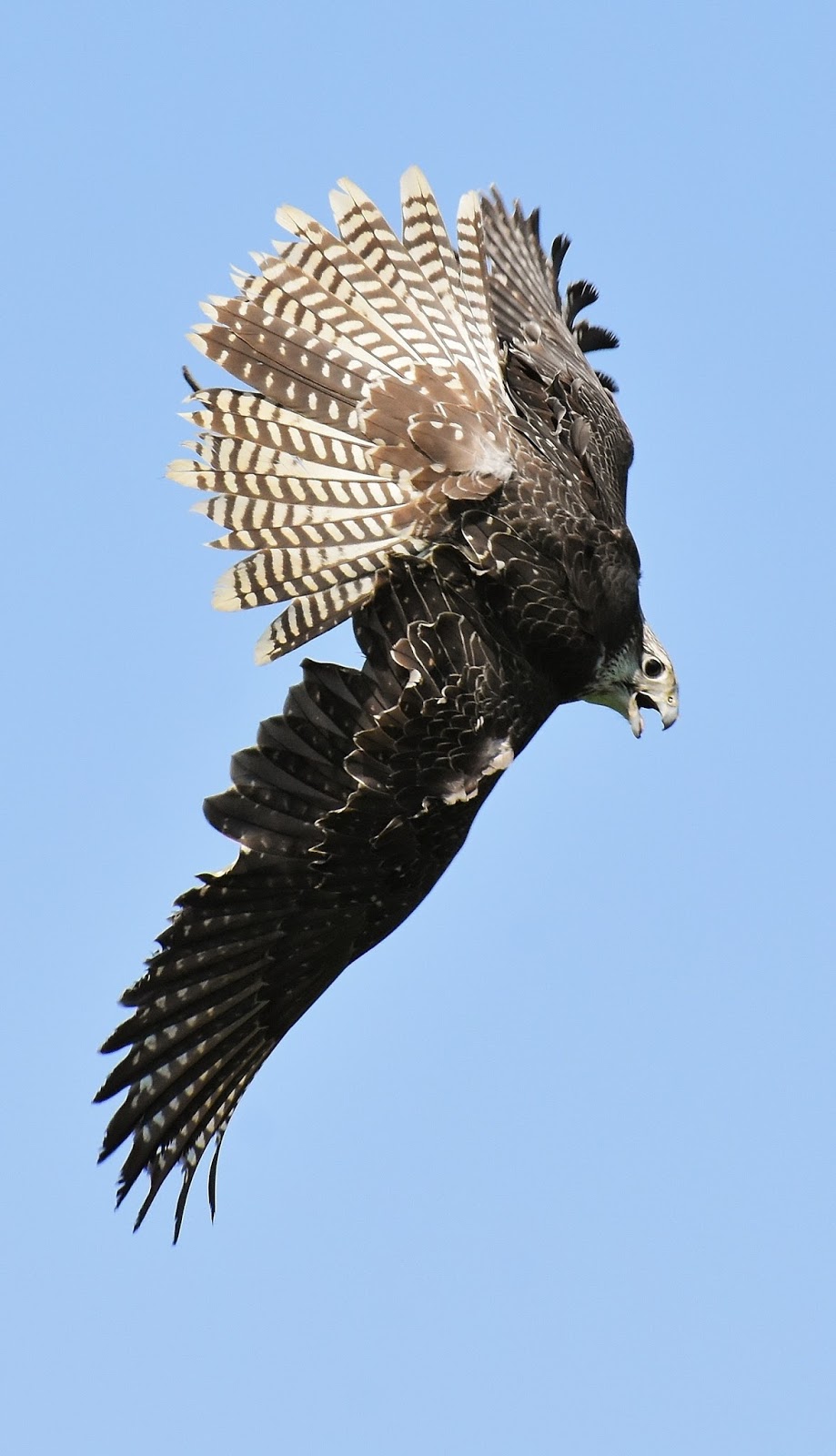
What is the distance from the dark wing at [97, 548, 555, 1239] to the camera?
1176 centimetres

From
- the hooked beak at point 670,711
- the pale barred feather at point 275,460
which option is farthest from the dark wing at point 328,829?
the hooked beak at point 670,711

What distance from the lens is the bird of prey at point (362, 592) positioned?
39.1 ft

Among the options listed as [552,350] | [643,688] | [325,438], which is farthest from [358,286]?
[643,688]

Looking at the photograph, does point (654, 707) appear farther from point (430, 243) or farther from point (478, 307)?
point (430, 243)

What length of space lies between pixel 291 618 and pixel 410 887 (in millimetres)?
1387

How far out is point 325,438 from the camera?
12281 millimetres

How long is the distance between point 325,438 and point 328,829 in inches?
74.7

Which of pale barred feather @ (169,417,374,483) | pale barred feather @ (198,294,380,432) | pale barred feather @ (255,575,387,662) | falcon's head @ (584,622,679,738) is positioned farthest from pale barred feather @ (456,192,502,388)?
falcon's head @ (584,622,679,738)

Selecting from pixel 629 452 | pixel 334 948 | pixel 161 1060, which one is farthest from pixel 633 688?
pixel 161 1060

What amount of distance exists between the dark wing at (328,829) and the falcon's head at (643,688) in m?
0.73

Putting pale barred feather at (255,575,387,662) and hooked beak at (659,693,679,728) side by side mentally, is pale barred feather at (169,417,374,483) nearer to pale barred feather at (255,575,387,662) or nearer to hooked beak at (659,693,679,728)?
pale barred feather at (255,575,387,662)

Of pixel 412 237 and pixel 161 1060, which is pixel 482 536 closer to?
pixel 412 237

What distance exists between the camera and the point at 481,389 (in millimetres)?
12477

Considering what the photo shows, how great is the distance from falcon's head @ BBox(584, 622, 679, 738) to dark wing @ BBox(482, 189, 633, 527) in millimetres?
796
